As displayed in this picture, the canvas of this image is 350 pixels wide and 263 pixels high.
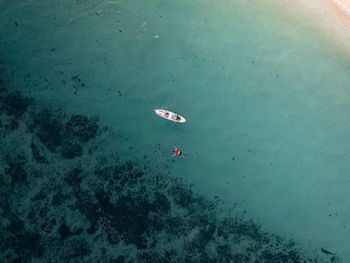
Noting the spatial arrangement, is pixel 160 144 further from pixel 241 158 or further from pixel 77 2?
pixel 77 2

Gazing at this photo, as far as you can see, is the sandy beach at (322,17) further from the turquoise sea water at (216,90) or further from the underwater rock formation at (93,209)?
the underwater rock formation at (93,209)

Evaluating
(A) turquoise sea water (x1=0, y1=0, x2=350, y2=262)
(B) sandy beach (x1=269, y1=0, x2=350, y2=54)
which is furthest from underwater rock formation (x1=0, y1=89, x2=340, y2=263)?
(B) sandy beach (x1=269, y1=0, x2=350, y2=54)

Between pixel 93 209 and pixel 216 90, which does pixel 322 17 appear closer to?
pixel 216 90

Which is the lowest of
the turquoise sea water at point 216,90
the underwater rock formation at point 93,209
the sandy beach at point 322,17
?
the underwater rock formation at point 93,209

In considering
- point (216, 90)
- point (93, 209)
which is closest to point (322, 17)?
point (216, 90)

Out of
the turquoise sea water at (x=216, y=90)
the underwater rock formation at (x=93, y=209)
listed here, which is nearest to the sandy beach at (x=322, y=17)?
the turquoise sea water at (x=216, y=90)

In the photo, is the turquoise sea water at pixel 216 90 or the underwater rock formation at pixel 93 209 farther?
the turquoise sea water at pixel 216 90

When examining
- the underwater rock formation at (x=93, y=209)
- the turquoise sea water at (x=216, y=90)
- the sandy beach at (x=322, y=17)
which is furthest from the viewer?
the sandy beach at (x=322, y=17)

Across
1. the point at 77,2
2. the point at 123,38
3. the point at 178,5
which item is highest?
the point at 178,5

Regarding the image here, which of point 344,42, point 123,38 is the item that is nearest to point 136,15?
point 123,38
